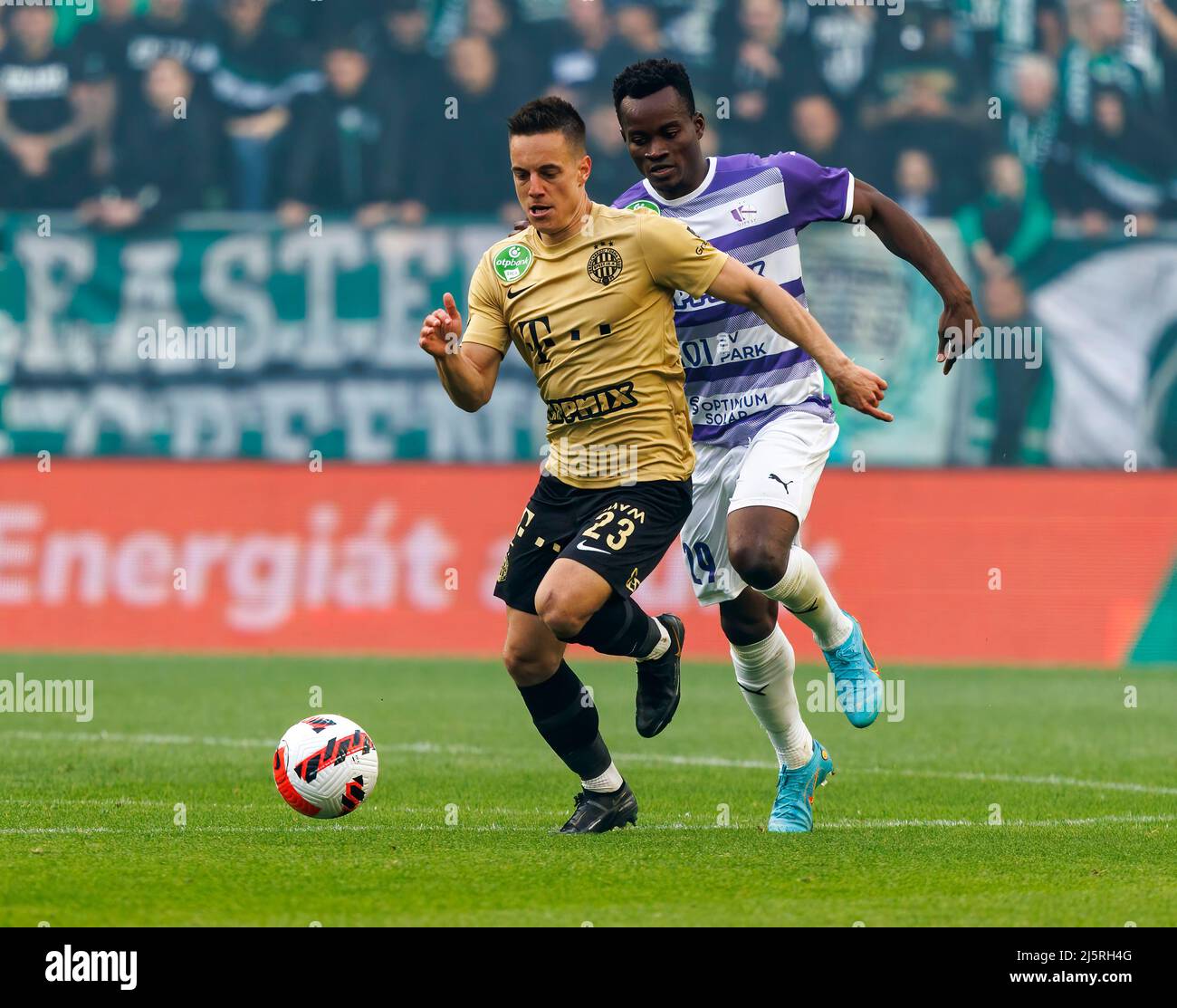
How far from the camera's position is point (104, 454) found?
16.5m

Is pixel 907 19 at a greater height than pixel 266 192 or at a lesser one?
greater

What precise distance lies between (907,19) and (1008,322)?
2985 millimetres

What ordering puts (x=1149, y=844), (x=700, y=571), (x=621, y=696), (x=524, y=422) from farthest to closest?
1. (x=524, y=422)
2. (x=621, y=696)
3. (x=700, y=571)
4. (x=1149, y=844)

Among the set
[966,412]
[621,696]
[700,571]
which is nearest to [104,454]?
[621,696]

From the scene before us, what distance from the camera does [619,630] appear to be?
20.8 ft

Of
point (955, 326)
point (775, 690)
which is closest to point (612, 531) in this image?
point (775, 690)

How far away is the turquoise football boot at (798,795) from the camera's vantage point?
6625mm

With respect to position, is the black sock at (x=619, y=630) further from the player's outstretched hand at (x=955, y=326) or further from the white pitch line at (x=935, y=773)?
the white pitch line at (x=935, y=773)

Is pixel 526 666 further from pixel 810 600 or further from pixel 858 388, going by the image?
pixel 858 388

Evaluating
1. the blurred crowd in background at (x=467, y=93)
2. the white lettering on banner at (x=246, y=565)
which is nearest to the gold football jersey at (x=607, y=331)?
the white lettering on banner at (x=246, y=565)
